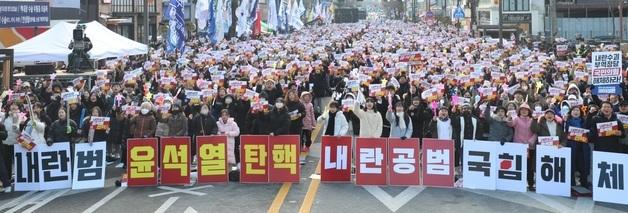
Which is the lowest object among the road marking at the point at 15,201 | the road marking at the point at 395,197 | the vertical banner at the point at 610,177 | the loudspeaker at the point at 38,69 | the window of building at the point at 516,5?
the road marking at the point at 15,201

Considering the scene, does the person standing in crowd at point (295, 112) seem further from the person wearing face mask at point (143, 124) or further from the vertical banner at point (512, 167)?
the vertical banner at point (512, 167)

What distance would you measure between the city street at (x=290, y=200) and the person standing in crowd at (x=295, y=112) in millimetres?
2020

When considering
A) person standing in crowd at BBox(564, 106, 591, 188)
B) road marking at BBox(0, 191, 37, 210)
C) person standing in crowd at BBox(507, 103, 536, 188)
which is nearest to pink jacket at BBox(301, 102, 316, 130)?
person standing in crowd at BBox(507, 103, 536, 188)

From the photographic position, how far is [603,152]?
995 centimetres

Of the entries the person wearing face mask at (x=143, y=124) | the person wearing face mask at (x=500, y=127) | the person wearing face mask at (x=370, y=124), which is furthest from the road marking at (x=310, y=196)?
the person wearing face mask at (x=143, y=124)

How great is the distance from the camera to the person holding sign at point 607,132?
10320 mm

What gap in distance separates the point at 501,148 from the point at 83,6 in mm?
37453

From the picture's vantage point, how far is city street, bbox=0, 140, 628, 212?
31.9 feet

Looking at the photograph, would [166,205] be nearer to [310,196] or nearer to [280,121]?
[310,196]

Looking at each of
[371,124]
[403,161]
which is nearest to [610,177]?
[403,161]

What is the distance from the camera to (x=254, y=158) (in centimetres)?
1124

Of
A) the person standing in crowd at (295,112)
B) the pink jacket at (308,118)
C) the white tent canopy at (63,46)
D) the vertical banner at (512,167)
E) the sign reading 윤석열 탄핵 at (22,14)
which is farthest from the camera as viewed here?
the sign reading 윤석열 탄핵 at (22,14)

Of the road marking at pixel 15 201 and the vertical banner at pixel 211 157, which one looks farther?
the vertical banner at pixel 211 157

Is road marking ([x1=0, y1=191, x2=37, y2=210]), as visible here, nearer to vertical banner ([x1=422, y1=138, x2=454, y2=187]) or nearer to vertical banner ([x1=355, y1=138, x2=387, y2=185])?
vertical banner ([x1=355, y1=138, x2=387, y2=185])
